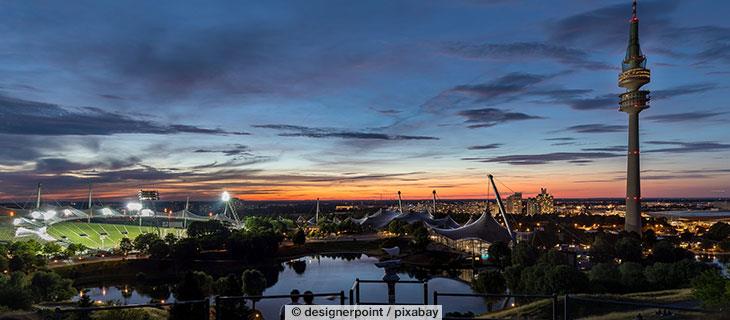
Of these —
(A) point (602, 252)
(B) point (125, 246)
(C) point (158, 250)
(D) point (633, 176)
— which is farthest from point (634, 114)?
(B) point (125, 246)

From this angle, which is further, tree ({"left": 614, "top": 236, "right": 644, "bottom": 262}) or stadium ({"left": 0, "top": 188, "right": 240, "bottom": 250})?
stadium ({"left": 0, "top": 188, "right": 240, "bottom": 250})

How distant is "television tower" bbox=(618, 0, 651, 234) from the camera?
109375 mm

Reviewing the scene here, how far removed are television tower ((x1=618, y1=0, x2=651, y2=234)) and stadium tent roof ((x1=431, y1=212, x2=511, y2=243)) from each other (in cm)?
4409

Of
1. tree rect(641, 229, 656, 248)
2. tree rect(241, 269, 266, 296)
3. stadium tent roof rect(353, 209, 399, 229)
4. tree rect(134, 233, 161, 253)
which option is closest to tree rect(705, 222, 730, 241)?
tree rect(641, 229, 656, 248)

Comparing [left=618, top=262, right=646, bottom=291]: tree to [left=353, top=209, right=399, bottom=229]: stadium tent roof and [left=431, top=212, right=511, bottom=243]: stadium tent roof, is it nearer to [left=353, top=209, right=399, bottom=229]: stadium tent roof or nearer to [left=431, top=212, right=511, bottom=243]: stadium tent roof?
[left=431, top=212, right=511, bottom=243]: stadium tent roof

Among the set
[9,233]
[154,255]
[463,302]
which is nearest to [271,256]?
[154,255]

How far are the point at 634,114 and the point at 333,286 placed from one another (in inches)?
3505

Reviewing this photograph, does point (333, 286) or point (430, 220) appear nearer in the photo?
point (333, 286)

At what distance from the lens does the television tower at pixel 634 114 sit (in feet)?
359

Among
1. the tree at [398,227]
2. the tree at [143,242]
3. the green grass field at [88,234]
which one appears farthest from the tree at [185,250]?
the tree at [398,227]

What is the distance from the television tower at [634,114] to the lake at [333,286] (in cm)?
6175

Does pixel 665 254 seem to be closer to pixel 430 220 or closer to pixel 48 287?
pixel 430 220

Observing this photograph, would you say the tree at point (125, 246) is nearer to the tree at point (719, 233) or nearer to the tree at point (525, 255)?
the tree at point (525, 255)

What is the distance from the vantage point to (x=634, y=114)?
110688 mm
